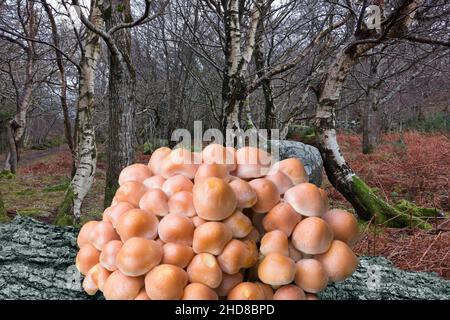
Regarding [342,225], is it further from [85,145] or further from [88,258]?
[85,145]

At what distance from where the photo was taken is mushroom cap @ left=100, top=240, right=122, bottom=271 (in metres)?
1.00

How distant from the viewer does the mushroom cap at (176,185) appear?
1.07 meters

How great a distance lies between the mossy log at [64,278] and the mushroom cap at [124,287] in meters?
0.27

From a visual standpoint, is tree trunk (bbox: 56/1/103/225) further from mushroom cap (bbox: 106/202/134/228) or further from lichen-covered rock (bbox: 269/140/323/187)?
mushroom cap (bbox: 106/202/134/228)

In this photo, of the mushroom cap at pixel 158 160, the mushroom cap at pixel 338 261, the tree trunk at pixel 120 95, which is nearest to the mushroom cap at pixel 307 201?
the mushroom cap at pixel 338 261

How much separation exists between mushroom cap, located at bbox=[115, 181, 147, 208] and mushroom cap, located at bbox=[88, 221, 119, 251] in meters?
0.09

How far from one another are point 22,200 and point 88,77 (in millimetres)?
4539

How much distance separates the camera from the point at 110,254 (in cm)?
100

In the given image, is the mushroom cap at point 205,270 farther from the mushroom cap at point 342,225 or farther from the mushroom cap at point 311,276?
the mushroom cap at point 342,225

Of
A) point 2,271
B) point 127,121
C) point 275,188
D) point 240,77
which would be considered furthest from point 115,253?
point 240,77

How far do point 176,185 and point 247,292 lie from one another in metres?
0.36

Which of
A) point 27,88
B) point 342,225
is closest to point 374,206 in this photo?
point 342,225

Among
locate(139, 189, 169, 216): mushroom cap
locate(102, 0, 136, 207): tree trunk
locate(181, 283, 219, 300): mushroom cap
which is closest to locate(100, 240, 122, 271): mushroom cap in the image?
locate(139, 189, 169, 216): mushroom cap
